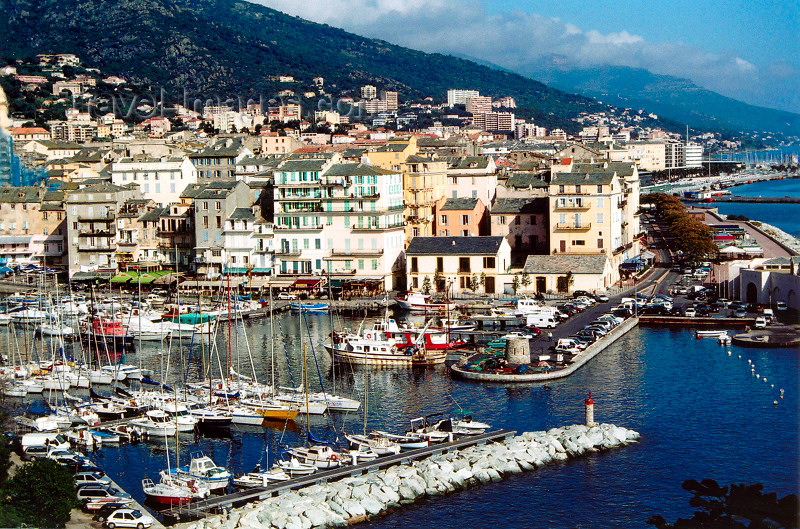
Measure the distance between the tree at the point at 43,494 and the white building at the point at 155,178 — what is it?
35.1 meters

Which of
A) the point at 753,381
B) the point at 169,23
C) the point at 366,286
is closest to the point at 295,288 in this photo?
the point at 366,286

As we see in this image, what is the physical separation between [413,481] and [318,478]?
1.84m

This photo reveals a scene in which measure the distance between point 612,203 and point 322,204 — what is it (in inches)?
446

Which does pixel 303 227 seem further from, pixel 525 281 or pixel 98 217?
pixel 98 217

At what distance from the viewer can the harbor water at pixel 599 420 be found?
20594mm

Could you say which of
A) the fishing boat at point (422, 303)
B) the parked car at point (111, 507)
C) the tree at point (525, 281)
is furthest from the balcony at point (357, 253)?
the parked car at point (111, 507)

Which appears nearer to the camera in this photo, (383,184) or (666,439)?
(666,439)

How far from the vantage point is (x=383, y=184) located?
152 feet

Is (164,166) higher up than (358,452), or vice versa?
(164,166)

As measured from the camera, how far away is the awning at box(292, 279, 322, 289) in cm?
4534

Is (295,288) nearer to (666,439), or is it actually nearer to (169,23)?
(666,439)

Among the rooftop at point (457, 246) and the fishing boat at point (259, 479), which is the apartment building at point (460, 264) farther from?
the fishing boat at point (259, 479)

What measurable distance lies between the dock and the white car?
0.91 meters

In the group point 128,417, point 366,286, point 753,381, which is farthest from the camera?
point 366,286
